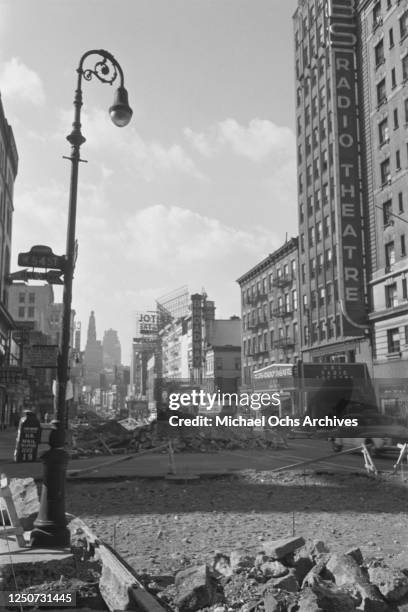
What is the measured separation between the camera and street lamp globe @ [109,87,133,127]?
31.6 ft

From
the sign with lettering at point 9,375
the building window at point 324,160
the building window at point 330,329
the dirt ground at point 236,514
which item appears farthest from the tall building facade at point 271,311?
the dirt ground at point 236,514

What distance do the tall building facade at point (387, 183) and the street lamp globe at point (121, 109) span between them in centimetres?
3126

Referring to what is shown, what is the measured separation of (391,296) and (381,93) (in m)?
15.9

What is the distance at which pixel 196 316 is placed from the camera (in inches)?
4178

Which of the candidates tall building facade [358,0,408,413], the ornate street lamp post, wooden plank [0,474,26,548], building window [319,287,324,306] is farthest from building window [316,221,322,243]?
wooden plank [0,474,26,548]

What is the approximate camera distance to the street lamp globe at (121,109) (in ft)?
31.6

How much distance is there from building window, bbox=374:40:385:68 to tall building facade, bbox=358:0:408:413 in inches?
2.5

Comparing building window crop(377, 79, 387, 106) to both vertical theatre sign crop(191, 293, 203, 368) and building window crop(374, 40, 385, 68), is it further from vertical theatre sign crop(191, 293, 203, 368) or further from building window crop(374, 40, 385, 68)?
vertical theatre sign crop(191, 293, 203, 368)

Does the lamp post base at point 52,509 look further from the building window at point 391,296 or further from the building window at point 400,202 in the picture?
the building window at point 400,202

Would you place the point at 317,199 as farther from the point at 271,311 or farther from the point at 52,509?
the point at 52,509

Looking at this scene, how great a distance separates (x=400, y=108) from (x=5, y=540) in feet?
134

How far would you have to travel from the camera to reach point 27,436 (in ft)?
54.1

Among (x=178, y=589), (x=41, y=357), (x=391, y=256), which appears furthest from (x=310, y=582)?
(x=391, y=256)

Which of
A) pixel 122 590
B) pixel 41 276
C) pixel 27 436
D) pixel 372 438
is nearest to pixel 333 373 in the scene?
pixel 372 438
